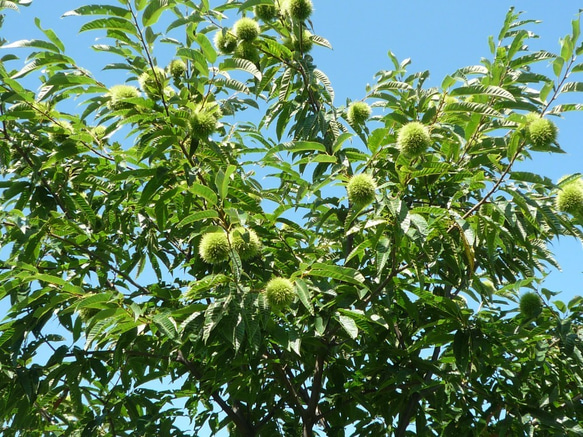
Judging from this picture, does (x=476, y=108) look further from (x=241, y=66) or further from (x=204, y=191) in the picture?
(x=204, y=191)

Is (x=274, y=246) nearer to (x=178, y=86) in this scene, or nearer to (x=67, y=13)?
(x=178, y=86)

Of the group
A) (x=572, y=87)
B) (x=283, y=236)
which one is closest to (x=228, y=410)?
(x=283, y=236)

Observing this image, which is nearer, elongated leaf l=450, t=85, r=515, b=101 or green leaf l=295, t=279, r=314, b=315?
green leaf l=295, t=279, r=314, b=315

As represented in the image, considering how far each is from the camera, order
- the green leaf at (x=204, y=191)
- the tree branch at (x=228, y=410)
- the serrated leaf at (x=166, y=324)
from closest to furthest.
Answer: the green leaf at (x=204, y=191)
the serrated leaf at (x=166, y=324)
the tree branch at (x=228, y=410)

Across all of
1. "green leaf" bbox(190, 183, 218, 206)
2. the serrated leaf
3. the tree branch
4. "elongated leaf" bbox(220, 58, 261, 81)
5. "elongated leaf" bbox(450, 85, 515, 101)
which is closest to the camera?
"green leaf" bbox(190, 183, 218, 206)

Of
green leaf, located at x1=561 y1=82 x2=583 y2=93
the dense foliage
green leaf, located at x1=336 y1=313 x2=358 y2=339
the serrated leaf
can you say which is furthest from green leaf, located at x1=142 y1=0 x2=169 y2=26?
green leaf, located at x1=561 y1=82 x2=583 y2=93

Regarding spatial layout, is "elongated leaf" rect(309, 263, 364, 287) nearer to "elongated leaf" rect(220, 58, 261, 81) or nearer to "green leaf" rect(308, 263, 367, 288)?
"green leaf" rect(308, 263, 367, 288)

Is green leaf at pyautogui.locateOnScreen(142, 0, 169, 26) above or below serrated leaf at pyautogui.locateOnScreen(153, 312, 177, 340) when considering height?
above

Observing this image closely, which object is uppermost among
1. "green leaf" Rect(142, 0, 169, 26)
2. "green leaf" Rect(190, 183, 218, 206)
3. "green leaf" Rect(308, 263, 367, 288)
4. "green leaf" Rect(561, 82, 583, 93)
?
"green leaf" Rect(142, 0, 169, 26)

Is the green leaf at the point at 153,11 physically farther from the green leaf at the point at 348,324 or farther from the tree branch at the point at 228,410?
the tree branch at the point at 228,410

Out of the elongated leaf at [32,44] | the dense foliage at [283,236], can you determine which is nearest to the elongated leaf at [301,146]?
the dense foliage at [283,236]

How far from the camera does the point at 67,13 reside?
229cm

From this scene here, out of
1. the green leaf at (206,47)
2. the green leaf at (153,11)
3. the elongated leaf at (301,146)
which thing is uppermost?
the green leaf at (153,11)

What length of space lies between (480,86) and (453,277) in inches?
39.6
